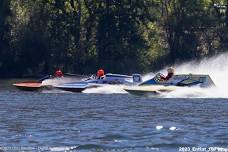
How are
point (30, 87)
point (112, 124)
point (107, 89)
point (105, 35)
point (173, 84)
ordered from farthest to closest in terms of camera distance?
point (105, 35)
point (30, 87)
point (107, 89)
point (173, 84)
point (112, 124)

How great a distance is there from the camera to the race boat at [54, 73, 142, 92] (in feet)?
158

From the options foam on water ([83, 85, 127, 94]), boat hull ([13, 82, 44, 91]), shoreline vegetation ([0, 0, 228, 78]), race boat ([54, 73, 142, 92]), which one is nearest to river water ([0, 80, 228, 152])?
foam on water ([83, 85, 127, 94])

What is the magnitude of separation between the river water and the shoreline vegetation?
113 feet

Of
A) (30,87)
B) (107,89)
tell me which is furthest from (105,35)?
(107,89)

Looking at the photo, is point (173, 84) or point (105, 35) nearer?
point (173, 84)

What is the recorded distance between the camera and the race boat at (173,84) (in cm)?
4366

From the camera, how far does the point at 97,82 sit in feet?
159

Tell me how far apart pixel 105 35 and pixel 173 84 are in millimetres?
34830

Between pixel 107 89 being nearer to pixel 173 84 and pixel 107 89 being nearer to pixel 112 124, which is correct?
pixel 173 84

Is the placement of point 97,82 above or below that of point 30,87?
above

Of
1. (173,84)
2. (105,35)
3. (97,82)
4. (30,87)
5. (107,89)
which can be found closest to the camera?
(173,84)

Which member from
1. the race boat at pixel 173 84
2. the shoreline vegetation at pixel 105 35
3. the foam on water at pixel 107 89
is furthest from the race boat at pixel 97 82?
the shoreline vegetation at pixel 105 35

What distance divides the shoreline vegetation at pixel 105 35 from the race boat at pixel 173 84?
3081 cm

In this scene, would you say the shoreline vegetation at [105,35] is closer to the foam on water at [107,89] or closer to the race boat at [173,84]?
the foam on water at [107,89]
